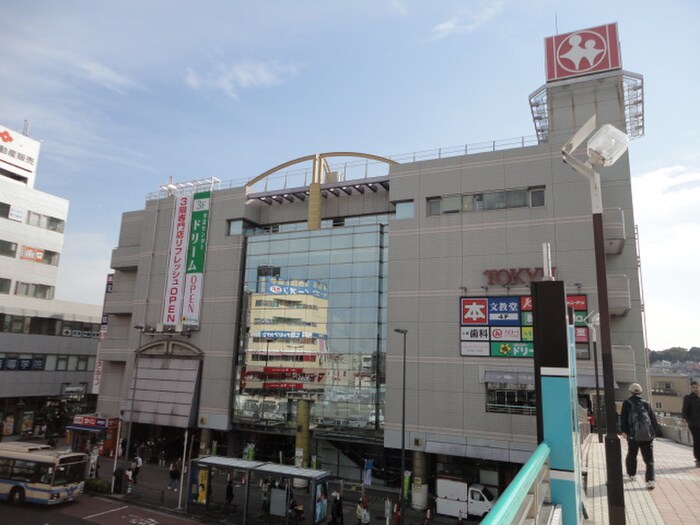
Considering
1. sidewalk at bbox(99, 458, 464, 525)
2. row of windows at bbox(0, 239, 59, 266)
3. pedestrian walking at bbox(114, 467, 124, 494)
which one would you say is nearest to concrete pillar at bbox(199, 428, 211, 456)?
sidewalk at bbox(99, 458, 464, 525)

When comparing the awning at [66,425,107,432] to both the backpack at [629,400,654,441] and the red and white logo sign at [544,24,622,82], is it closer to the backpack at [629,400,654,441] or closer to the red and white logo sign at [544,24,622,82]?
the backpack at [629,400,654,441]

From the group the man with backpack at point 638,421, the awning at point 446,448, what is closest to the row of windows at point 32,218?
the awning at point 446,448

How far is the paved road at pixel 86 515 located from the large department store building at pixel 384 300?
956cm

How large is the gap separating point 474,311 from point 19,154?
49366 millimetres

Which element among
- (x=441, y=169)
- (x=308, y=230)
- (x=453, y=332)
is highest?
(x=441, y=169)

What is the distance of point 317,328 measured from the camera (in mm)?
33062

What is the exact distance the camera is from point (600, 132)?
7.01 meters

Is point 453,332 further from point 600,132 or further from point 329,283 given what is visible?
point 600,132

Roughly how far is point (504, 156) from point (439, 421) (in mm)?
16593

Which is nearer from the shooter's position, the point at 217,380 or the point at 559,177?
the point at 559,177

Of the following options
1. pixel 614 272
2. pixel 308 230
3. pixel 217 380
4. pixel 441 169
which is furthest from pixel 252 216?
pixel 614 272

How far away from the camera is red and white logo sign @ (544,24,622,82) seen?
30.8 m

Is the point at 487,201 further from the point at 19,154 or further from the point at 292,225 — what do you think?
the point at 19,154

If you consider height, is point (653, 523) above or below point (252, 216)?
below
